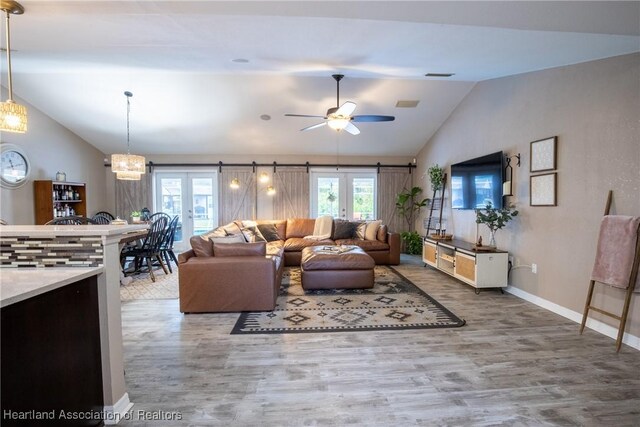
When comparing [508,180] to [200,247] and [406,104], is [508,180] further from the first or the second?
[200,247]

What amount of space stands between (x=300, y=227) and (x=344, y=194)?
1.58m

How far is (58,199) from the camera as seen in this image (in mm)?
5836

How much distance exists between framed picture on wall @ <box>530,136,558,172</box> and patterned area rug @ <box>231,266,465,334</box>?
81.5 inches

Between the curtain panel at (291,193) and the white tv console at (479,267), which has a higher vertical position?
the curtain panel at (291,193)

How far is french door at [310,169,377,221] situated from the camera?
7629 mm

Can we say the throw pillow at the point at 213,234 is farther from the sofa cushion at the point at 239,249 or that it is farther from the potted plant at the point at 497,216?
the potted plant at the point at 497,216

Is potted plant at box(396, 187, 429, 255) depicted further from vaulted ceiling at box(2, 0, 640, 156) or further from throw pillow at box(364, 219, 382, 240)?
throw pillow at box(364, 219, 382, 240)

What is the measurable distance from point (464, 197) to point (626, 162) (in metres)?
2.37

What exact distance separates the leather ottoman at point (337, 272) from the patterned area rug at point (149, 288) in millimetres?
1883

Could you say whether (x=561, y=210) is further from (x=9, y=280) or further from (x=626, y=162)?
(x=9, y=280)

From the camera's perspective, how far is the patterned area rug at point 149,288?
13.7ft

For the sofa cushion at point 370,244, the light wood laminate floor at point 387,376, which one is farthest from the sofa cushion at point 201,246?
the sofa cushion at point 370,244

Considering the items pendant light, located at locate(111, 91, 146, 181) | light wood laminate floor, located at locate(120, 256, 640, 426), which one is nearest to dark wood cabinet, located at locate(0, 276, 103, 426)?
A: light wood laminate floor, located at locate(120, 256, 640, 426)

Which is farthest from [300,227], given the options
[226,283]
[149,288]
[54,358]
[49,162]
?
[54,358]
